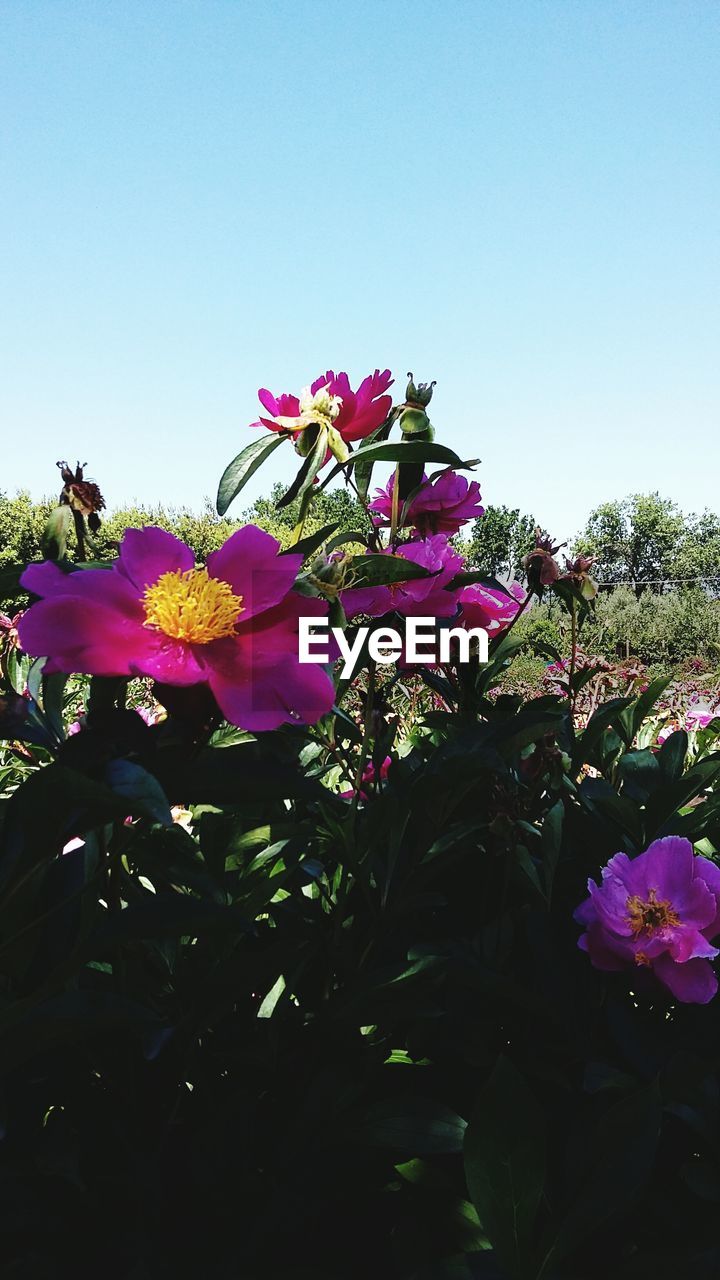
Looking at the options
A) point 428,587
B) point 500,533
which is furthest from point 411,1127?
point 500,533

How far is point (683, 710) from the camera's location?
406 cm

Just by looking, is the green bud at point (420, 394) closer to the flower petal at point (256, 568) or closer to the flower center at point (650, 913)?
the flower petal at point (256, 568)

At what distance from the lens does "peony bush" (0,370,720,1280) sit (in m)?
0.54

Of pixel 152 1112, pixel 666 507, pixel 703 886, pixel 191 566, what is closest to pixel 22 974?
pixel 152 1112

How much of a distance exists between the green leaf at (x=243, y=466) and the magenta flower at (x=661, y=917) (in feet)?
1.64

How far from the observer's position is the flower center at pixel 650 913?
2.54ft

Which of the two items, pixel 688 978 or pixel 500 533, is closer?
pixel 688 978

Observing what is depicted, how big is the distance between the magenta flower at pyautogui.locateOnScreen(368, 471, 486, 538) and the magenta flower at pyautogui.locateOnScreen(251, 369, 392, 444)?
127 millimetres

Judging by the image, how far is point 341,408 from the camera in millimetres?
946

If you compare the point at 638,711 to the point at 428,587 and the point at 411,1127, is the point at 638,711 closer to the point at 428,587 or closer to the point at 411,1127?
the point at 428,587

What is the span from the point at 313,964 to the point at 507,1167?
1.13 ft

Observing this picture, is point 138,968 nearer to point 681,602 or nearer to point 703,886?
point 703,886

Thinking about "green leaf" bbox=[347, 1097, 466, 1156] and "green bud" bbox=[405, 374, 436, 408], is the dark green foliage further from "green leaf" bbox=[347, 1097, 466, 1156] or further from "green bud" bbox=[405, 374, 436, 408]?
"green bud" bbox=[405, 374, 436, 408]

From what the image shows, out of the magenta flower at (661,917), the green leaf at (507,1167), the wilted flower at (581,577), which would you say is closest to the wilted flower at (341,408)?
the wilted flower at (581,577)
